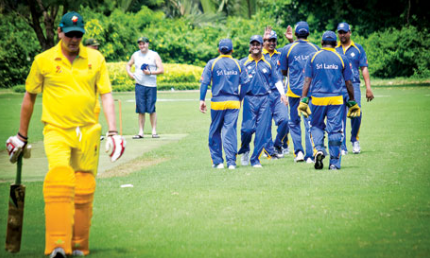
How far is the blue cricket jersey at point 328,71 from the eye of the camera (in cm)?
1157

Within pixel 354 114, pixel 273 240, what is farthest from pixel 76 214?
pixel 354 114

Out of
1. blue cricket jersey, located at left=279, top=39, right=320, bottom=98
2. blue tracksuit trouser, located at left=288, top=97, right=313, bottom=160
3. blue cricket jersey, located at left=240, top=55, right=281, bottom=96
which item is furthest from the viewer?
blue cricket jersey, located at left=279, top=39, right=320, bottom=98

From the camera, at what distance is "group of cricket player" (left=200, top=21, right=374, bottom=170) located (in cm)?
1162

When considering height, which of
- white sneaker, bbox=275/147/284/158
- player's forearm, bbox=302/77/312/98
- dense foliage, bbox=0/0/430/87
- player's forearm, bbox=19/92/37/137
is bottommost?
dense foliage, bbox=0/0/430/87

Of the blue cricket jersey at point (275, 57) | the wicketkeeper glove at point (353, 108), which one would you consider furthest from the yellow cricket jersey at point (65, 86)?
the blue cricket jersey at point (275, 57)

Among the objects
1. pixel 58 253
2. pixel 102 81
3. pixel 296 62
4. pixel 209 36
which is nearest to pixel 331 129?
pixel 296 62

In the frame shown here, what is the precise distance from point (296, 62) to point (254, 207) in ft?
17.4

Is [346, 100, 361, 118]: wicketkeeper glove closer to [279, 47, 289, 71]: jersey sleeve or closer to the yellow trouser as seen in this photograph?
[279, 47, 289, 71]: jersey sleeve

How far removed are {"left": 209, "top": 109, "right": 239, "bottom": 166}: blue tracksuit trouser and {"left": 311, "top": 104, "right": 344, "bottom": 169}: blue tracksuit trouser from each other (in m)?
1.26

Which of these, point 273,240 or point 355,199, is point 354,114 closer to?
point 355,199

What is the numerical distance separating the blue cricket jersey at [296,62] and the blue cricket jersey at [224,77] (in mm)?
1475

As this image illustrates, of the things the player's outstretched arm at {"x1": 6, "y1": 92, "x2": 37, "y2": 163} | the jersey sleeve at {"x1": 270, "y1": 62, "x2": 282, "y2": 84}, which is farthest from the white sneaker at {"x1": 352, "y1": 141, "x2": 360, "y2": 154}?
the player's outstretched arm at {"x1": 6, "y1": 92, "x2": 37, "y2": 163}

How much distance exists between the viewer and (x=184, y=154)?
47.3 feet

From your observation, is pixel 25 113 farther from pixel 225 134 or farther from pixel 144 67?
pixel 144 67
